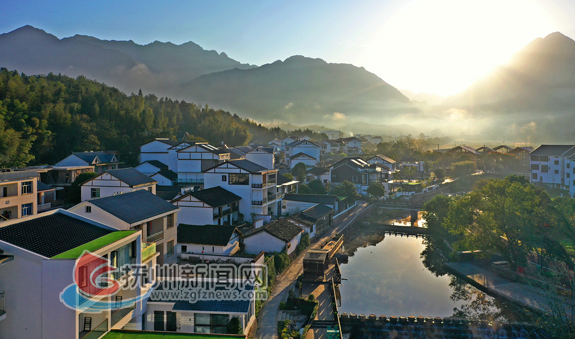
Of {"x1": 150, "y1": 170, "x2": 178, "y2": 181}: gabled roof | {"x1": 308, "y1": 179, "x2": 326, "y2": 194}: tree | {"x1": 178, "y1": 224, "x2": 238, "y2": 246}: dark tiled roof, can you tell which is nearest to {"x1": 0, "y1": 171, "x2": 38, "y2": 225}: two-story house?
{"x1": 178, "y1": 224, "x2": 238, "y2": 246}: dark tiled roof

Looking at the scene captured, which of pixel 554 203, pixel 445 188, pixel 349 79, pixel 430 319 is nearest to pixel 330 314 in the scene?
pixel 430 319

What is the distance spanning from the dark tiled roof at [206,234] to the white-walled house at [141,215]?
88 cm

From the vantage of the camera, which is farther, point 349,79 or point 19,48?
point 349,79

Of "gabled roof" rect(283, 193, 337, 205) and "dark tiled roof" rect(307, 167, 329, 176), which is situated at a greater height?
"dark tiled roof" rect(307, 167, 329, 176)

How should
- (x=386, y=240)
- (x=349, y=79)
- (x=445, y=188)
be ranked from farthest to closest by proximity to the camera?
1. (x=349, y=79)
2. (x=445, y=188)
3. (x=386, y=240)

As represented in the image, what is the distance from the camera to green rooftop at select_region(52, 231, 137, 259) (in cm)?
697

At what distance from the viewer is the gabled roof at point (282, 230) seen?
16.4 meters

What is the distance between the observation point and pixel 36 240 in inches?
288

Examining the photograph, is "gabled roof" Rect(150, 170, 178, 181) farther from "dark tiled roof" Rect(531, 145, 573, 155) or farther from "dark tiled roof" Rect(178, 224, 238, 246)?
"dark tiled roof" Rect(531, 145, 573, 155)

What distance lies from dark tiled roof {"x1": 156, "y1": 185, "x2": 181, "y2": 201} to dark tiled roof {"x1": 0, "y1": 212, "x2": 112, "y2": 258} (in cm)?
1256

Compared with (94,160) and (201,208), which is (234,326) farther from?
(94,160)

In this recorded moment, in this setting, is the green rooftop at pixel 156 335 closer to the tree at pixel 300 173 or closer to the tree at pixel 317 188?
the tree at pixel 317 188

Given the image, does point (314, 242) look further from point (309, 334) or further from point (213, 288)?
point (213, 288)

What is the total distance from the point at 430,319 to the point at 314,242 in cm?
889
